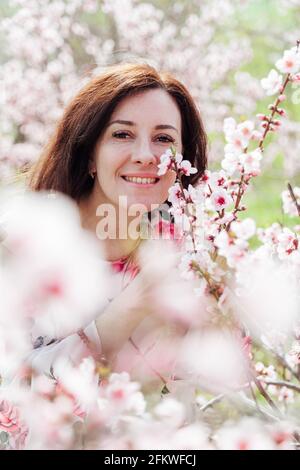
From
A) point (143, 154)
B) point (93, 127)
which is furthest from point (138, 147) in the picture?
point (93, 127)

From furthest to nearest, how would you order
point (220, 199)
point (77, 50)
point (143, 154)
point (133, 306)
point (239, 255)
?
point (77, 50) → point (143, 154) → point (133, 306) → point (220, 199) → point (239, 255)

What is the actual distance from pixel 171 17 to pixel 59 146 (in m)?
3.49

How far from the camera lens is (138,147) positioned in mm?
1609

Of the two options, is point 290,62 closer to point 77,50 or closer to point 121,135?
point 121,135

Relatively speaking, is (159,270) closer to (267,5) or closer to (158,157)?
(158,157)

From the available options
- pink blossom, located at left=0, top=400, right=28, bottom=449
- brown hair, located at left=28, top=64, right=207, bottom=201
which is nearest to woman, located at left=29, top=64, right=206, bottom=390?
brown hair, located at left=28, top=64, right=207, bottom=201

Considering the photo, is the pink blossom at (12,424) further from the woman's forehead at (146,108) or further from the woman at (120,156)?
the woman's forehead at (146,108)

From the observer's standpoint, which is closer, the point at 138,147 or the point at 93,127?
the point at 138,147

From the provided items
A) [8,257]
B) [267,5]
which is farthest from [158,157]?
[267,5]

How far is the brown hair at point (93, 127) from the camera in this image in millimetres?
1715

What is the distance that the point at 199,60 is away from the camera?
5.12m

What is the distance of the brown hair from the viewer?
171cm

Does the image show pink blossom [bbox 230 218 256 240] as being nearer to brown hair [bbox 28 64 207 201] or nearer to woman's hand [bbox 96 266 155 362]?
woman's hand [bbox 96 266 155 362]

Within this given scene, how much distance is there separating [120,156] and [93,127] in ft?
0.48
